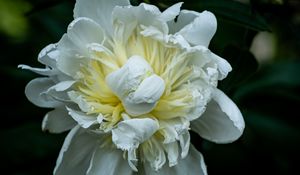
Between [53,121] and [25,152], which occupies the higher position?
[53,121]

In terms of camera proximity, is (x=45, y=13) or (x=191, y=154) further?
(x=45, y=13)

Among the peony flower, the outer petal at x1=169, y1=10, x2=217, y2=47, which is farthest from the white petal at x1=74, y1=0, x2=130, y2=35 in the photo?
the outer petal at x1=169, y1=10, x2=217, y2=47

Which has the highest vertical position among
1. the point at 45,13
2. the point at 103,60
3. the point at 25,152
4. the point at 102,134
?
the point at 103,60

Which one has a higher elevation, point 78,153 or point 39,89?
point 39,89

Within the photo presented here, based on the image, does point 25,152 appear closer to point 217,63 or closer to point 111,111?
point 111,111

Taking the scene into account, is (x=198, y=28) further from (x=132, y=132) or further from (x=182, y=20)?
(x=132, y=132)

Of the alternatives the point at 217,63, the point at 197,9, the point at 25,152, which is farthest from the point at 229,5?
the point at 25,152

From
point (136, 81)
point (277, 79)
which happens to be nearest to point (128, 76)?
point (136, 81)
